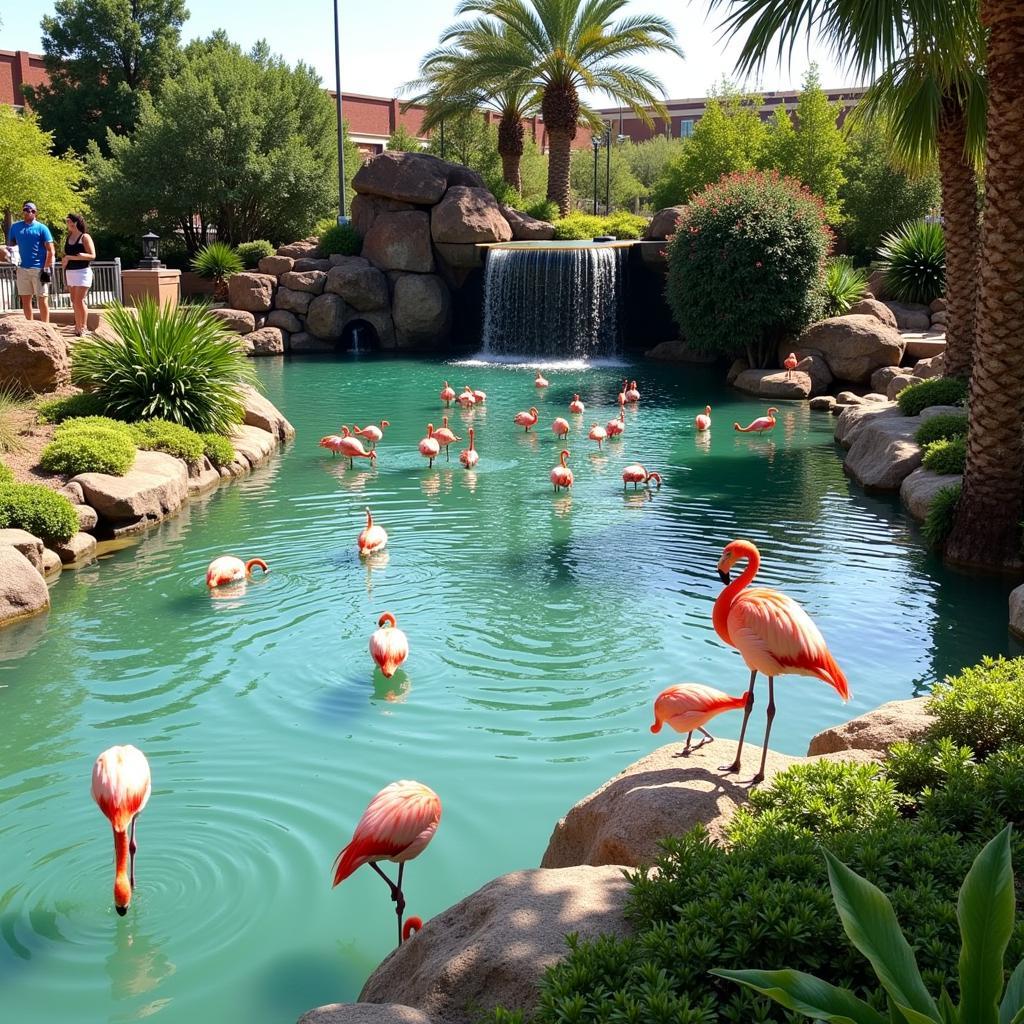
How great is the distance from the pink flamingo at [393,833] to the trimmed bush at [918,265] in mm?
23082

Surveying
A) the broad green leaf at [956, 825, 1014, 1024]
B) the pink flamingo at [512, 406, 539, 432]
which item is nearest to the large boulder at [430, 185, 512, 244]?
the pink flamingo at [512, 406, 539, 432]

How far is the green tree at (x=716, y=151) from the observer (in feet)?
110

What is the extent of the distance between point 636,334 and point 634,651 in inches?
884

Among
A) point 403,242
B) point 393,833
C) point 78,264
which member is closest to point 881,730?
point 393,833

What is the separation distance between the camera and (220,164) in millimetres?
34688

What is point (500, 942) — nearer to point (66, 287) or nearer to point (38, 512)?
point (38, 512)

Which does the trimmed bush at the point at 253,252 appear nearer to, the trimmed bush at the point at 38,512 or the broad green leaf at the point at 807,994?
the trimmed bush at the point at 38,512

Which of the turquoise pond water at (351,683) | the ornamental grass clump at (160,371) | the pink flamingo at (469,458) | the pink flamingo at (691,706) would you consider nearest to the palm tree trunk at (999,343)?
the turquoise pond water at (351,683)

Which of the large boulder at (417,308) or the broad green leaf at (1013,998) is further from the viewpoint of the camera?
the large boulder at (417,308)

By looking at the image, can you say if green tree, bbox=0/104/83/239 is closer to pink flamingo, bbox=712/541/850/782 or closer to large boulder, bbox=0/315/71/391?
large boulder, bbox=0/315/71/391

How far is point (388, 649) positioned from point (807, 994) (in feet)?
17.1

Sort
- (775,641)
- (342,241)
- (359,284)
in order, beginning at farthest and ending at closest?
(342,241) < (359,284) < (775,641)

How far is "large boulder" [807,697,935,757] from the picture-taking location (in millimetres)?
5488

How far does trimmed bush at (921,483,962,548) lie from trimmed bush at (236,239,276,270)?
1011 inches
